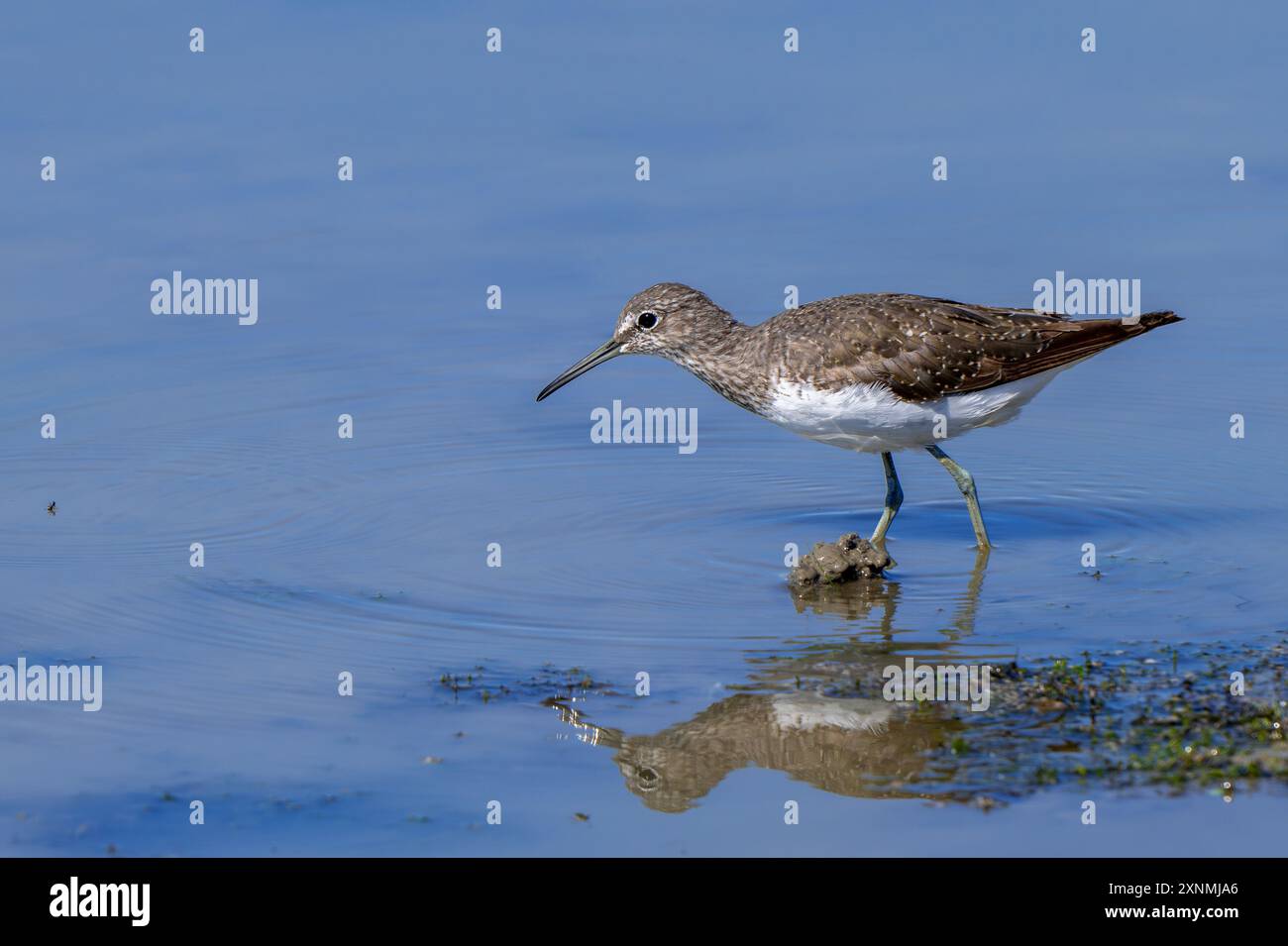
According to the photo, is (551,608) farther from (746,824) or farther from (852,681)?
(746,824)

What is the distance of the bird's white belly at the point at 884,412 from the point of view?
12.7 m

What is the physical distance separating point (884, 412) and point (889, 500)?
87 centimetres

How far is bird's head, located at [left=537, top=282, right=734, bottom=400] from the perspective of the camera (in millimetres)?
13688

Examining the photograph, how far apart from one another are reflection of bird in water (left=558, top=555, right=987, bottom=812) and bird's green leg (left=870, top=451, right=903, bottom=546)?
2474 mm

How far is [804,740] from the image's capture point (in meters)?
9.50

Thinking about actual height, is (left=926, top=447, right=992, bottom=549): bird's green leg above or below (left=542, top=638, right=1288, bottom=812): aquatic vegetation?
above

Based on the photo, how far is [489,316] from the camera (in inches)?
698

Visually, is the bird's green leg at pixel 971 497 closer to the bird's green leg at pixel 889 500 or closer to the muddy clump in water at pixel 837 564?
the bird's green leg at pixel 889 500

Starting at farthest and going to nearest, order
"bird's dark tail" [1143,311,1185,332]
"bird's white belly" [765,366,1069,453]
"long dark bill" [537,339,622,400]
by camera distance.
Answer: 1. "long dark bill" [537,339,622,400]
2. "bird's dark tail" [1143,311,1185,332]
3. "bird's white belly" [765,366,1069,453]

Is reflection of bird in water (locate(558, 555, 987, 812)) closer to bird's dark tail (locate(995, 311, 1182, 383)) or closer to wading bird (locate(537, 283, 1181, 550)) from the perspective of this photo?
wading bird (locate(537, 283, 1181, 550))

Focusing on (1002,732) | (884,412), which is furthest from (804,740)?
(884,412)

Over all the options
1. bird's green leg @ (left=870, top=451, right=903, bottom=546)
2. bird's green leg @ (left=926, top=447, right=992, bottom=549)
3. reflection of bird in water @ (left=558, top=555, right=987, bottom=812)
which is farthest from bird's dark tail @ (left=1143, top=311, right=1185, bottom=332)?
reflection of bird in water @ (left=558, top=555, right=987, bottom=812)

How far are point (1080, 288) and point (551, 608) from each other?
6.79 metres

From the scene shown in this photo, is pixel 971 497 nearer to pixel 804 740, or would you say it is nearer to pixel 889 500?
pixel 889 500
